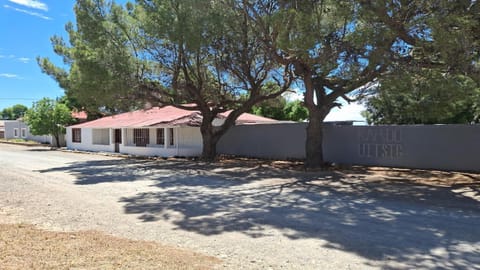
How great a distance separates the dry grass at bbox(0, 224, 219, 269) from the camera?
514 cm

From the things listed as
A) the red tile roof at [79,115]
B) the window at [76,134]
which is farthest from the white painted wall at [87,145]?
the red tile roof at [79,115]

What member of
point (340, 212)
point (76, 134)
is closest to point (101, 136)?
point (76, 134)

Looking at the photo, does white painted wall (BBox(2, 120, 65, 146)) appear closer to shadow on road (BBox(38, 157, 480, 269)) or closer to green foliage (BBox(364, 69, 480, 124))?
shadow on road (BBox(38, 157, 480, 269))

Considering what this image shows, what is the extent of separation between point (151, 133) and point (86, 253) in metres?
25.9

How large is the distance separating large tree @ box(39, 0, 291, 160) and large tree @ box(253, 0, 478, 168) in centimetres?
291

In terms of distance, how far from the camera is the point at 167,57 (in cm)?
2089

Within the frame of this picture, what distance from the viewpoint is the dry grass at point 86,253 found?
5.14 m

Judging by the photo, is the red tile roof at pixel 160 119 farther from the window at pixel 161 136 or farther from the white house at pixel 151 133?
the window at pixel 161 136

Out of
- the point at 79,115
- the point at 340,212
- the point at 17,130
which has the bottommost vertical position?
the point at 340,212

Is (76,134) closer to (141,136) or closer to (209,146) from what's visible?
(141,136)

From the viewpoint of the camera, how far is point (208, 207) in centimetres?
966

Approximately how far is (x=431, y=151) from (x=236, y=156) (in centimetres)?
1198

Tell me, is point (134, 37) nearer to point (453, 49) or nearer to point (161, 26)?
point (161, 26)

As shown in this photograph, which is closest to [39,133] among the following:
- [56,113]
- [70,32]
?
[56,113]
